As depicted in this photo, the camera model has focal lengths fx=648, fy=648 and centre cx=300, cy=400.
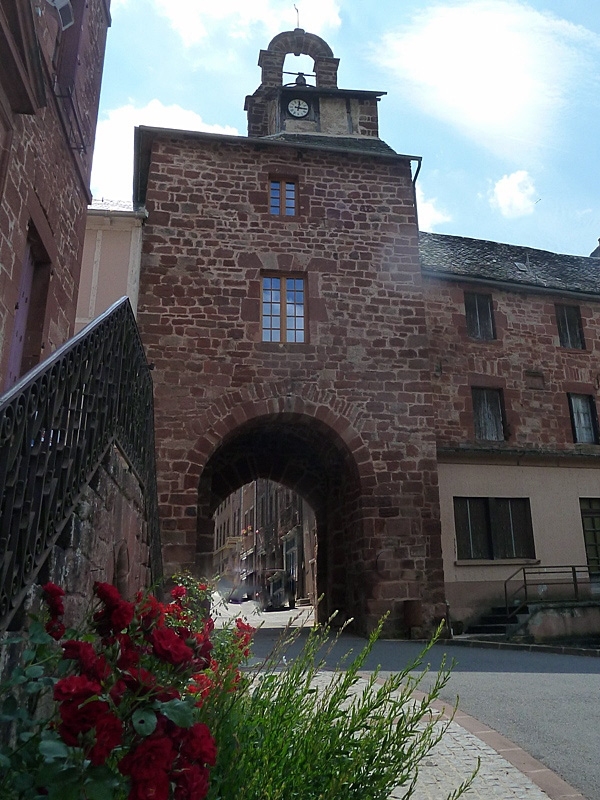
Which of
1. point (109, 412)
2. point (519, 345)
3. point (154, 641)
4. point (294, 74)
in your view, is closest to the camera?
point (154, 641)

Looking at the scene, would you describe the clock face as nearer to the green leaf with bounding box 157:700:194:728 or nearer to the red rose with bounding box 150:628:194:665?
the red rose with bounding box 150:628:194:665

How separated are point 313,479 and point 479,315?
5.86 m

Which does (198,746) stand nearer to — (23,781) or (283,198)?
(23,781)

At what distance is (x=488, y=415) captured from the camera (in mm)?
15469

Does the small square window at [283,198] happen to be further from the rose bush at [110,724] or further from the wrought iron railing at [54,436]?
the rose bush at [110,724]

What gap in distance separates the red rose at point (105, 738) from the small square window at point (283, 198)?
12614mm

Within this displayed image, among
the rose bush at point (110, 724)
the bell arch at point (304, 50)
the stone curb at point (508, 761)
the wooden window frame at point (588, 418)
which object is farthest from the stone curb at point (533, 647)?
the bell arch at point (304, 50)

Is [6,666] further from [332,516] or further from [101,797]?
[332,516]

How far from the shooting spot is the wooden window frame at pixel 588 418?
16.1 metres

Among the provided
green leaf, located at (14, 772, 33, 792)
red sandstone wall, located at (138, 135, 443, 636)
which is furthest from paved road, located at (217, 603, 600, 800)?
red sandstone wall, located at (138, 135, 443, 636)

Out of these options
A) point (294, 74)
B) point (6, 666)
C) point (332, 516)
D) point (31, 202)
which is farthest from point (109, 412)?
point (294, 74)

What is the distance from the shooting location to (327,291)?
42.0 feet

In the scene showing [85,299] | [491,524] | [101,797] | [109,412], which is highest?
[85,299]

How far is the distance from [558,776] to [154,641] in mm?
3086
